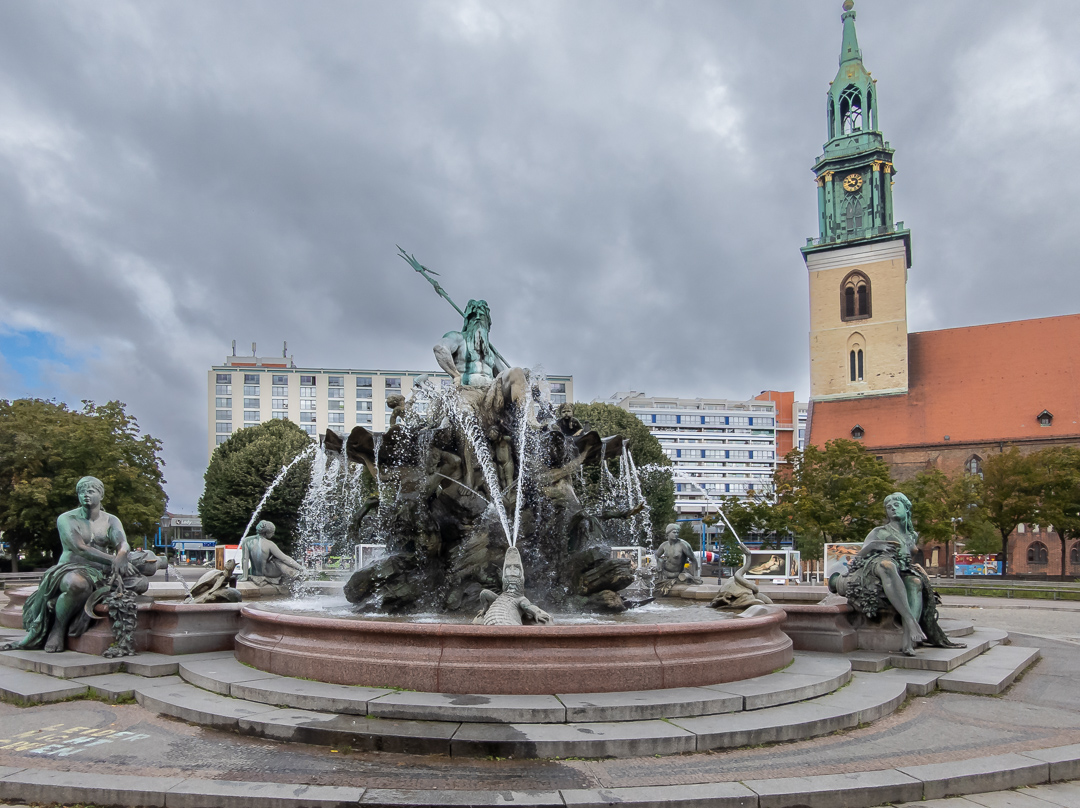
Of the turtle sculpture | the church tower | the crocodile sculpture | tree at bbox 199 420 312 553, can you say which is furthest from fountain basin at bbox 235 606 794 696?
the church tower

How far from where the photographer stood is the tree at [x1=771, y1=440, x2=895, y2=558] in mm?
38188

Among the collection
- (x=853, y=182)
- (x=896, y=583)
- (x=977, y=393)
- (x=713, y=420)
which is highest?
(x=853, y=182)

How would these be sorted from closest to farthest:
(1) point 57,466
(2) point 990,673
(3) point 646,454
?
(2) point 990,673, (1) point 57,466, (3) point 646,454

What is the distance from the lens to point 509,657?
6.18 metres

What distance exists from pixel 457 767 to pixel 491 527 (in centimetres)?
504

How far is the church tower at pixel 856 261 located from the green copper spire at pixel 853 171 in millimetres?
92

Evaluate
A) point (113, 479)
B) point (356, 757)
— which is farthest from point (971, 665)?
point (113, 479)

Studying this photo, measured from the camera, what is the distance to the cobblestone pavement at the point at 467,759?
15.8 ft

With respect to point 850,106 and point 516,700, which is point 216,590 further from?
point 850,106

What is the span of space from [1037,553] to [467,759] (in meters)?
64.6

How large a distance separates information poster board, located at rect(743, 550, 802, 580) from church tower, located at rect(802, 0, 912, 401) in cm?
4781

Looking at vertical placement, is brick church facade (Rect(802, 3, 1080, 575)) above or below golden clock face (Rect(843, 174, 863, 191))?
below

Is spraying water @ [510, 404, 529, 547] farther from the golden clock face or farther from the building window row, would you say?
the building window row

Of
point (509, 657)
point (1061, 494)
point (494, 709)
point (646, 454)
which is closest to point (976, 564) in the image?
point (1061, 494)
